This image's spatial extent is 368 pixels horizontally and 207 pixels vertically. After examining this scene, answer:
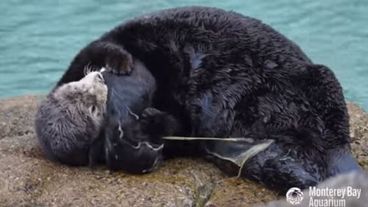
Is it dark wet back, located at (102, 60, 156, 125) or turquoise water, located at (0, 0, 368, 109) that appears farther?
turquoise water, located at (0, 0, 368, 109)

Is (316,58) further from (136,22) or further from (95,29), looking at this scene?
(136,22)

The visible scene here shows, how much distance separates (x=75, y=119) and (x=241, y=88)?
693 millimetres

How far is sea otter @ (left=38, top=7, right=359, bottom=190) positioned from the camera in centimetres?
328

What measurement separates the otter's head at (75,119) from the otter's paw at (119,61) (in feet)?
0.23

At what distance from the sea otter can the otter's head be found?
0.12 metres

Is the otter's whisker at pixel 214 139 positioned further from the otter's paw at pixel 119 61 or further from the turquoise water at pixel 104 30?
the turquoise water at pixel 104 30

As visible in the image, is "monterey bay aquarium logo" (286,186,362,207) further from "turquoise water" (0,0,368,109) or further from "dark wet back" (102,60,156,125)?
"turquoise water" (0,0,368,109)

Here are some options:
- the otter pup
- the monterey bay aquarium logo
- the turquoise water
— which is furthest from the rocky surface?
the turquoise water

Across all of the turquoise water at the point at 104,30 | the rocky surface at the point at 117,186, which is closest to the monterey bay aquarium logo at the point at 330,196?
the rocky surface at the point at 117,186

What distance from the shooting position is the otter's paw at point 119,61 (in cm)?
343

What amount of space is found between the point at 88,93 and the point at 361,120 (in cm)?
142

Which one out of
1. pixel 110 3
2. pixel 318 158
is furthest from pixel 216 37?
pixel 110 3

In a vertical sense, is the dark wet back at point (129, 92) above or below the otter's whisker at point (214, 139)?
above

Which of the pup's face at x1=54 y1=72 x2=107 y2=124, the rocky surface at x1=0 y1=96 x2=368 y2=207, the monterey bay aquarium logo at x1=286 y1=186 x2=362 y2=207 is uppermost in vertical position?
the monterey bay aquarium logo at x1=286 y1=186 x2=362 y2=207
